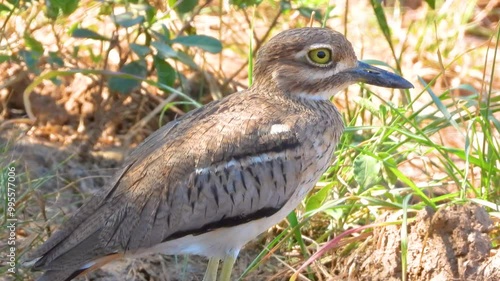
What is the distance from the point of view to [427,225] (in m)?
3.98

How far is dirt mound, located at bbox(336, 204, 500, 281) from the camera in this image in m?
3.89

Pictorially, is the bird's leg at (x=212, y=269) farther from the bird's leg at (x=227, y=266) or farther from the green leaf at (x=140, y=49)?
the green leaf at (x=140, y=49)

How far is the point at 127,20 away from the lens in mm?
4711

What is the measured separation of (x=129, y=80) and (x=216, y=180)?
1268 millimetres

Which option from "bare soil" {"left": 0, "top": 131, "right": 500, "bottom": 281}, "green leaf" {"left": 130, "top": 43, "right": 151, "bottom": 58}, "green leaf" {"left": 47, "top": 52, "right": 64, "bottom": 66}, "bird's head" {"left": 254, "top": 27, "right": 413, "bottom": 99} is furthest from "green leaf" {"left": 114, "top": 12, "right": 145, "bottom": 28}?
"bird's head" {"left": 254, "top": 27, "right": 413, "bottom": 99}

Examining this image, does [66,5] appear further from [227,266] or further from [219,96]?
[227,266]

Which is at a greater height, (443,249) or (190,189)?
(190,189)

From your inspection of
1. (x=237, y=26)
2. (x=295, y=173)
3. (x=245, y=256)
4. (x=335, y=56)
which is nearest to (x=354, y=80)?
(x=335, y=56)

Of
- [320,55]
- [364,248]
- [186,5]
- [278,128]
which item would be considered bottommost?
[364,248]

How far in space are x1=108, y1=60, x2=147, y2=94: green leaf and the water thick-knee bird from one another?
2.66 feet

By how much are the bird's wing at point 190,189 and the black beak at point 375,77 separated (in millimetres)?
376

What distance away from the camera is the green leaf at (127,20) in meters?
4.66

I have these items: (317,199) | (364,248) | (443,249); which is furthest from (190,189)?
(443,249)

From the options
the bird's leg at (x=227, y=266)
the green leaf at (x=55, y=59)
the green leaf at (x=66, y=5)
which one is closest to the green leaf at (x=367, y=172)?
the bird's leg at (x=227, y=266)
